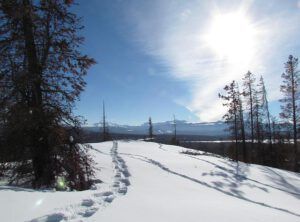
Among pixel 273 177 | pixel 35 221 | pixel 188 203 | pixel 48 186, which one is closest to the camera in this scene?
pixel 35 221

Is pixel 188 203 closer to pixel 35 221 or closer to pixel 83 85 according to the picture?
pixel 35 221

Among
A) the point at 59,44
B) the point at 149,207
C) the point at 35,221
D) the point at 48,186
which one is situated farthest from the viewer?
the point at 59,44

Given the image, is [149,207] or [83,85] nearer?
Result: [149,207]

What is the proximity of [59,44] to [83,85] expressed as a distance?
1.80m

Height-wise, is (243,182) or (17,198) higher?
(17,198)

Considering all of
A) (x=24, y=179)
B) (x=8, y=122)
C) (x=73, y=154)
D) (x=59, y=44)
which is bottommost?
(x=24, y=179)

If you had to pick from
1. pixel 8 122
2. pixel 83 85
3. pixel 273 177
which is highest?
pixel 83 85

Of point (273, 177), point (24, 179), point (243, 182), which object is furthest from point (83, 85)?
point (273, 177)

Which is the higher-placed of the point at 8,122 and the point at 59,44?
the point at 59,44

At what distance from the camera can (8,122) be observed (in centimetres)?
1102

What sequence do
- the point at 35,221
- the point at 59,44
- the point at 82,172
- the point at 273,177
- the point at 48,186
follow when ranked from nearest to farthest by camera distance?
the point at 35,221 < the point at 48,186 < the point at 82,172 < the point at 59,44 < the point at 273,177

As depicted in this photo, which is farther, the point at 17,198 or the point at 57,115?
the point at 57,115

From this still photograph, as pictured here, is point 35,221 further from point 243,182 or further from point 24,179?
point 243,182

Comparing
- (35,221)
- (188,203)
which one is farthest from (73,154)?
(35,221)
